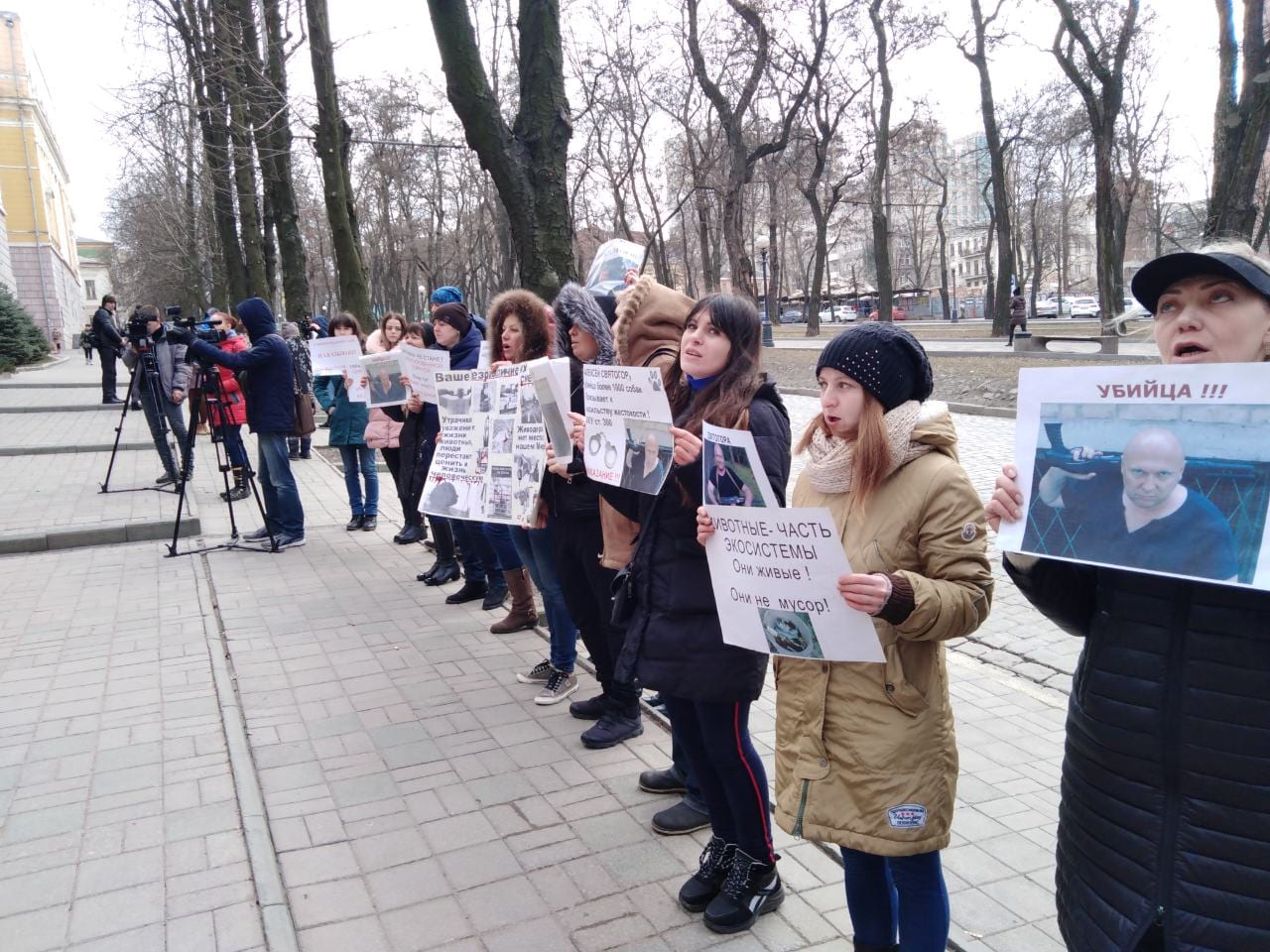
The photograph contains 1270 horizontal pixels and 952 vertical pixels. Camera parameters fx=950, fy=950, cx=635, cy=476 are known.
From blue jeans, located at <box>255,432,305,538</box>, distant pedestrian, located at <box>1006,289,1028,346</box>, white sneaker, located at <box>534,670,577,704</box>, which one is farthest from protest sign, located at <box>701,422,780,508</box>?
distant pedestrian, located at <box>1006,289,1028,346</box>

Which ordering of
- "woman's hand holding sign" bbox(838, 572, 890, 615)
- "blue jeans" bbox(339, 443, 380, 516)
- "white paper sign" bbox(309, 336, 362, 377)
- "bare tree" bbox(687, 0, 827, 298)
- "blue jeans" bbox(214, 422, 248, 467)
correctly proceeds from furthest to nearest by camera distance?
"bare tree" bbox(687, 0, 827, 298) < "blue jeans" bbox(214, 422, 248, 467) < "blue jeans" bbox(339, 443, 380, 516) < "white paper sign" bbox(309, 336, 362, 377) < "woman's hand holding sign" bbox(838, 572, 890, 615)

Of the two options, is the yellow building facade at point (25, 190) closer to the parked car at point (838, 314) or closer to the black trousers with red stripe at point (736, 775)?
the parked car at point (838, 314)

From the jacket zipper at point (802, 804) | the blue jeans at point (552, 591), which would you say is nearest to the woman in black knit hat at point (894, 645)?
the jacket zipper at point (802, 804)

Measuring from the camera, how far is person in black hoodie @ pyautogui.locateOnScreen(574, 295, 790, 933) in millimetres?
3014

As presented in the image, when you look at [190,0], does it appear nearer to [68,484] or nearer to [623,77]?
[68,484]

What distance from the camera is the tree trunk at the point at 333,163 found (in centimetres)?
1387

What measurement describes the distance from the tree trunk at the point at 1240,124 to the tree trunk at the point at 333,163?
40.4 feet

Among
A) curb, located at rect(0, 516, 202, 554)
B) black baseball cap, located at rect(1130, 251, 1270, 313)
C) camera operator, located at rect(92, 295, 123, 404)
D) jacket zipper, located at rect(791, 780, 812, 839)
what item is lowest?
curb, located at rect(0, 516, 202, 554)

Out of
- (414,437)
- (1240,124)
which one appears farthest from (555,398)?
(1240,124)

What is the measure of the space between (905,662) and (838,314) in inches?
2877

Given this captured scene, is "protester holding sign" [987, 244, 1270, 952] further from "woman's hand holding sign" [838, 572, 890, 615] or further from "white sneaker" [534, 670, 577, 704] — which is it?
"white sneaker" [534, 670, 577, 704]

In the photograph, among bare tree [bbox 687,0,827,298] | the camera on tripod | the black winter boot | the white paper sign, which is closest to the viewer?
the black winter boot

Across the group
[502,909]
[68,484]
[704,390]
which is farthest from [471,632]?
[68,484]

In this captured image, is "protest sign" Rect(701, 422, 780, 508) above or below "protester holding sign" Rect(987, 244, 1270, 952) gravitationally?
above
